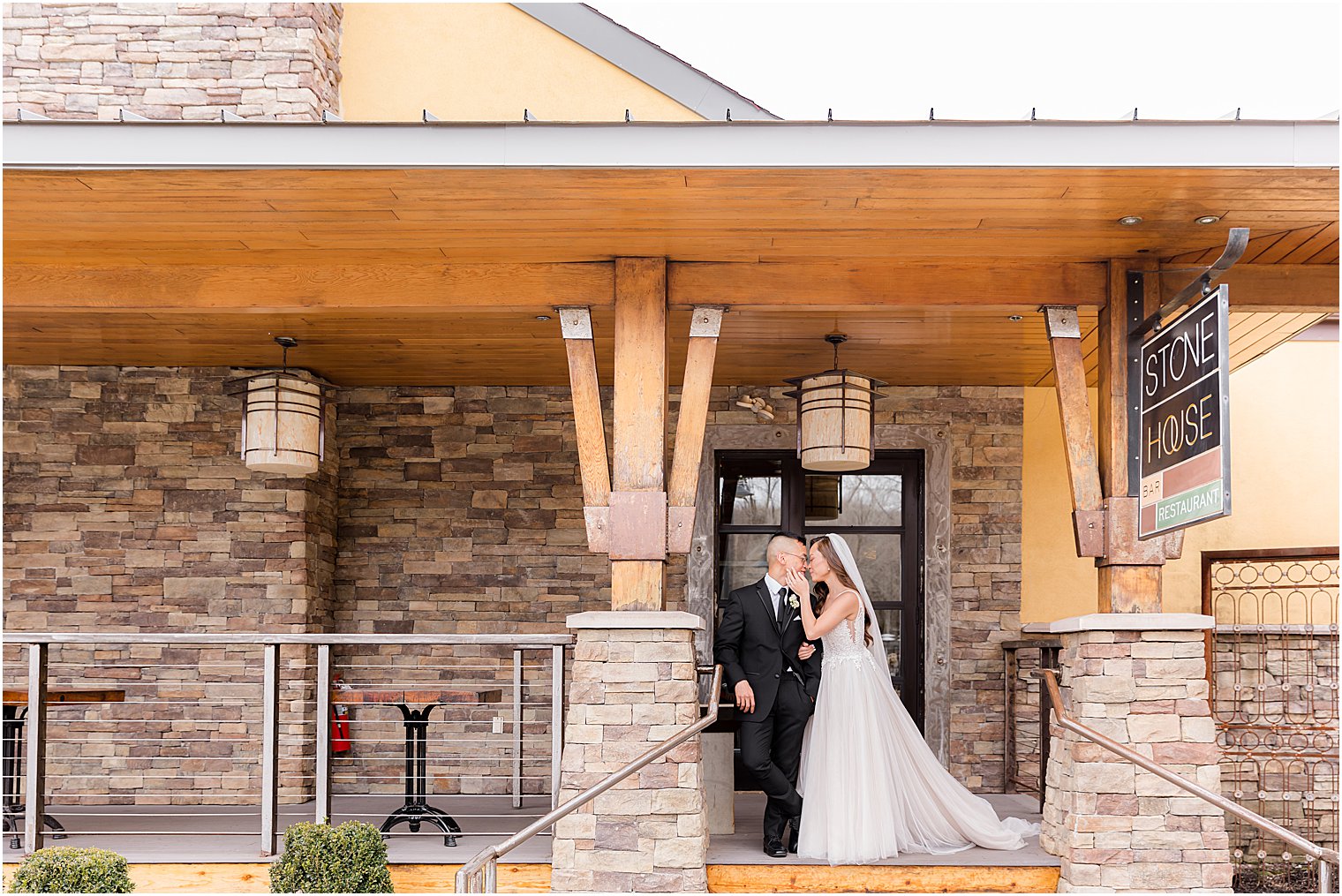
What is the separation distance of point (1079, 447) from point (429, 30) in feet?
15.9

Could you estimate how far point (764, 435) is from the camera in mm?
8688

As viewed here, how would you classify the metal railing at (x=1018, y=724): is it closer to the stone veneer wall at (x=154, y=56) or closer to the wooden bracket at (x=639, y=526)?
the wooden bracket at (x=639, y=526)

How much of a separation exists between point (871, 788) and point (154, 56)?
5.82 meters

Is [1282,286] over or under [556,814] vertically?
over

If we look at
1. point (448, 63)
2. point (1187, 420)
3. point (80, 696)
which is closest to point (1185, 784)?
point (1187, 420)

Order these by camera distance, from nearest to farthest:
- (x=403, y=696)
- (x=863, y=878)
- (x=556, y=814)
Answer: (x=556, y=814) → (x=863, y=878) → (x=403, y=696)

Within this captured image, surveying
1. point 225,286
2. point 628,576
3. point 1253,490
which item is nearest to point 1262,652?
point 1253,490

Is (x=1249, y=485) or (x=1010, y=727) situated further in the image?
(x=1249, y=485)

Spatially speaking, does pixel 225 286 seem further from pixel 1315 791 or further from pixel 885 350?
pixel 1315 791

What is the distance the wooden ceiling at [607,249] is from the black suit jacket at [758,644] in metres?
1.40

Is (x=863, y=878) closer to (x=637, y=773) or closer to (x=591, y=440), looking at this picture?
(x=637, y=773)

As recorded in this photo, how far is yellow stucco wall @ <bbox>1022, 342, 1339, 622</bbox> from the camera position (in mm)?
8578

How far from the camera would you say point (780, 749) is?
19.7 feet

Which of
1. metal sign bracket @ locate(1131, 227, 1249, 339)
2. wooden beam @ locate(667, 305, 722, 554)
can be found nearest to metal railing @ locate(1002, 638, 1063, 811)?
metal sign bracket @ locate(1131, 227, 1249, 339)
